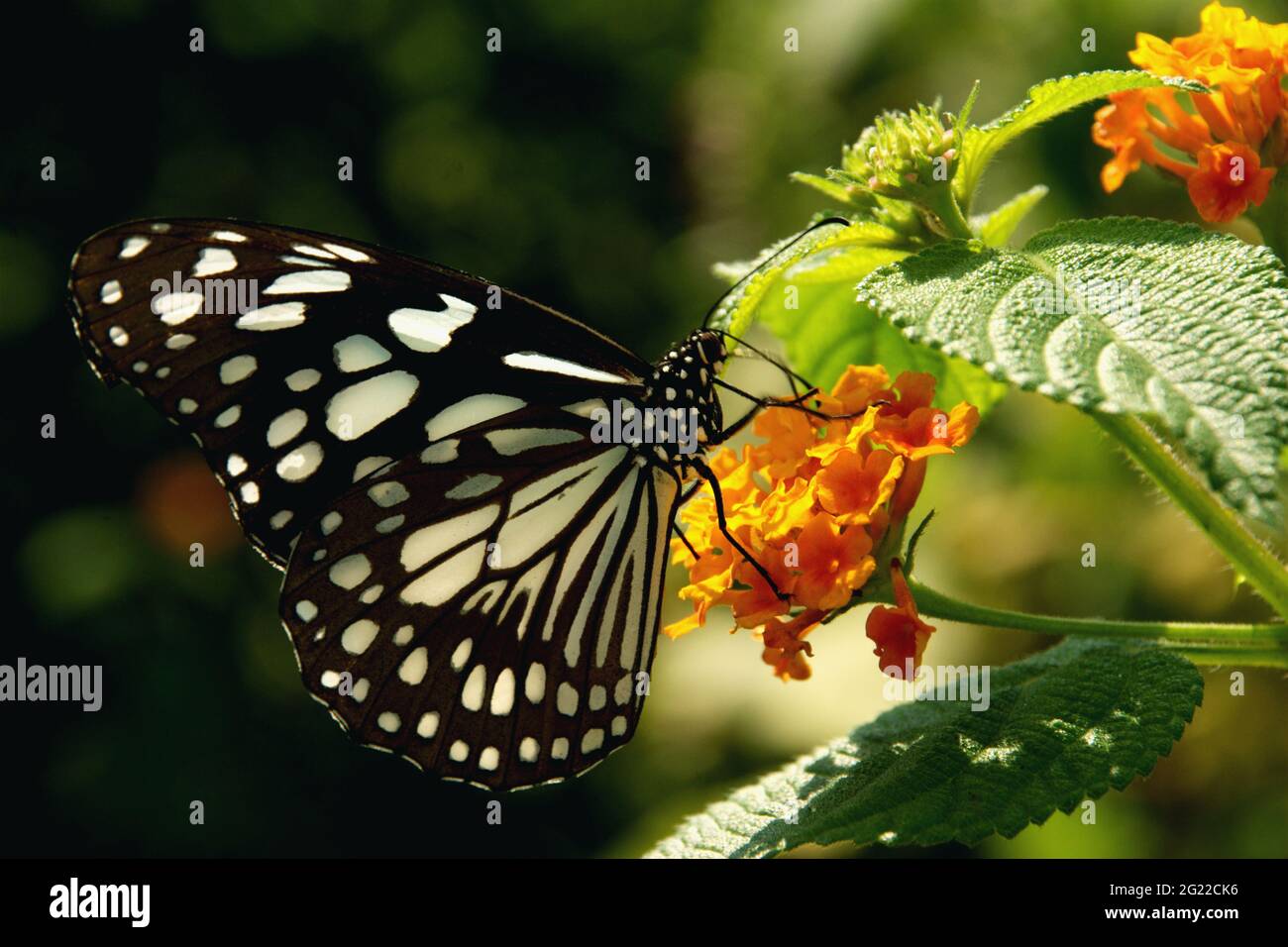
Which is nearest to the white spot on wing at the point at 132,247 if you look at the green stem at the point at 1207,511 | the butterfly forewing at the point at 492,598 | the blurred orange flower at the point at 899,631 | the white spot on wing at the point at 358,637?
the butterfly forewing at the point at 492,598

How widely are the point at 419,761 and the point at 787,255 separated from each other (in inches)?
30.6

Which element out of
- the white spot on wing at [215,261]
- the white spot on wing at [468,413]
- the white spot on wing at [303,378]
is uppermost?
the white spot on wing at [215,261]

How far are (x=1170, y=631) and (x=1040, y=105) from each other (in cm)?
51

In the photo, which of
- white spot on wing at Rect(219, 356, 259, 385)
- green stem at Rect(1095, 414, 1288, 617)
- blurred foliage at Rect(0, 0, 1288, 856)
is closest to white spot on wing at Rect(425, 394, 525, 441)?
white spot on wing at Rect(219, 356, 259, 385)

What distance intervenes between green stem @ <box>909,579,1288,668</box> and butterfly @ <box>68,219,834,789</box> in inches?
12.7

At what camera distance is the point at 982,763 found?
121 centimetres

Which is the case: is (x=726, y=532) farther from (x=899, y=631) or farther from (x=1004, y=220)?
(x=1004, y=220)

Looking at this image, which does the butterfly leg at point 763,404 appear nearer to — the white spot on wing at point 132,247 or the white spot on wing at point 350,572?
the white spot on wing at point 350,572

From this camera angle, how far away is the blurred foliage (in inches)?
109

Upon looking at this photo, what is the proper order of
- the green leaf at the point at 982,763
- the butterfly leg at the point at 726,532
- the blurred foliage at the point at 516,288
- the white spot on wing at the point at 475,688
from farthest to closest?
the blurred foliage at the point at 516,288
the white spot on wing at the point at 475,688
the butterfly leg at the point at 726,532
the green leaf at the point at 982,763

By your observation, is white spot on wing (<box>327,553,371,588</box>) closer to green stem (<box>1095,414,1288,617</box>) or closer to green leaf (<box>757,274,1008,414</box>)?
green leaf (<box>757,274,1008,414</box>)

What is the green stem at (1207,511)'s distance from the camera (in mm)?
1220

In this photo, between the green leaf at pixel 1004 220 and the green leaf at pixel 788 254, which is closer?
the green leaf at pixel 788 254

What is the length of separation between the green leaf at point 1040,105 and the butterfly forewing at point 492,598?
56 centimetres
